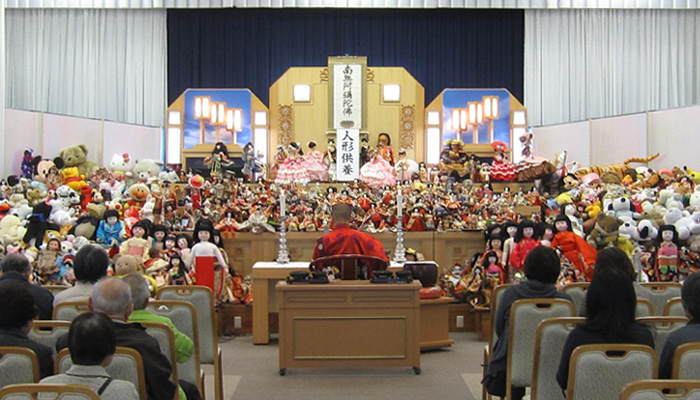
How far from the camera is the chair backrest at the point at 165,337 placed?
11.1 ft

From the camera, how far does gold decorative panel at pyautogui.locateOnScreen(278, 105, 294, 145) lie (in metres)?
14.4

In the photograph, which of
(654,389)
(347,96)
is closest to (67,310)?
(654,389)

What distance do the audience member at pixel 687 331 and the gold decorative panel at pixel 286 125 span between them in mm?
11503

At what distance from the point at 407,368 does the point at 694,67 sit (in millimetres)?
12920

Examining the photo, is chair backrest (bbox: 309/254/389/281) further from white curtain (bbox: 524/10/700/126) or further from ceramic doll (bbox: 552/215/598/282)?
white curtain (bbox: 524/10/700/126)

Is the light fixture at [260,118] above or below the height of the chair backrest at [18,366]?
above

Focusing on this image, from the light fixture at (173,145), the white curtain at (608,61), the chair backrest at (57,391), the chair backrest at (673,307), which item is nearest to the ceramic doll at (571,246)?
the chair backrest at (673,307)

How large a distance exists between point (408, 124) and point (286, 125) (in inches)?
89.1

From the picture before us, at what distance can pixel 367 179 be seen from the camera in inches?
462

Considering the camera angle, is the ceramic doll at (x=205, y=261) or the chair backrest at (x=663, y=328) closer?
the chair backrest at (x=663, y=328)

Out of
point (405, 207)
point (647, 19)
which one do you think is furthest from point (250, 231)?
point (647, 19)

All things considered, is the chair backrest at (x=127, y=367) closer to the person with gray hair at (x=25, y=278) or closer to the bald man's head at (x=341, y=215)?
the person with gray hair at (x=25, y=278)

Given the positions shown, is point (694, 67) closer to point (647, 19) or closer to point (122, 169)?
point (647, 19)

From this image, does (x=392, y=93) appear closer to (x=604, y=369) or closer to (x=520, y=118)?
(x=520, y=118)
